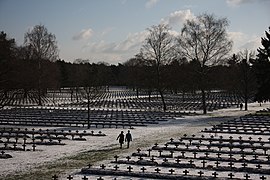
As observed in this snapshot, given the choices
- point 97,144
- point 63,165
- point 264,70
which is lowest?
point 63,165

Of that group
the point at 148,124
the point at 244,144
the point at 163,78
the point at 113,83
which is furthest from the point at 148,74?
the point at 113,83

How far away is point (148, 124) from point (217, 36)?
681 inches

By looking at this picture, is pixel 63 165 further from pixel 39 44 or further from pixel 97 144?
pixel 39 44

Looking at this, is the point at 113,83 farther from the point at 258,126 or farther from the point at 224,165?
the point at 224,165

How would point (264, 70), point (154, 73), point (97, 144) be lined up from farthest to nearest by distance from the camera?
point (154, 73) → point (264, 70) → point (97, 144)

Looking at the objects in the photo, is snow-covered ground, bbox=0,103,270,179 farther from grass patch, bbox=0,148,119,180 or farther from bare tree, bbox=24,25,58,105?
bare tree, bbox=24,25,58,105

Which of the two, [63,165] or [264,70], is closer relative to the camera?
[63,165]

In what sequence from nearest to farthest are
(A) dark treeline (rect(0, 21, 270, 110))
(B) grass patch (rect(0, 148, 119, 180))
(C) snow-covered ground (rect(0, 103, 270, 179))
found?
(B) grass patch (rect(0, 148, 119, 180))
(C) snow-covered ground (rect(0, 103, 270, 179))
(A) dark treeline (rect(0, 21, 270, 110))

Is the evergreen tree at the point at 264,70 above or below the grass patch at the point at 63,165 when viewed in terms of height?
above

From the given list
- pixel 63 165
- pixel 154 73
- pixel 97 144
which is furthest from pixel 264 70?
pixel 63 165

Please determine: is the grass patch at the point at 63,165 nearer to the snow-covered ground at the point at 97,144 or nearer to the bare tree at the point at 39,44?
the snow-covered ground at the point at 97,144

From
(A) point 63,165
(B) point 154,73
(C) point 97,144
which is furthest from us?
(B) point 154,73

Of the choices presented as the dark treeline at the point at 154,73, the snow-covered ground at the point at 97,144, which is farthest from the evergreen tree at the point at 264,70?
the snow-covered ground at the point at 97,144

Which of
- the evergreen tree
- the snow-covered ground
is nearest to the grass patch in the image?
the snow-covered ground
